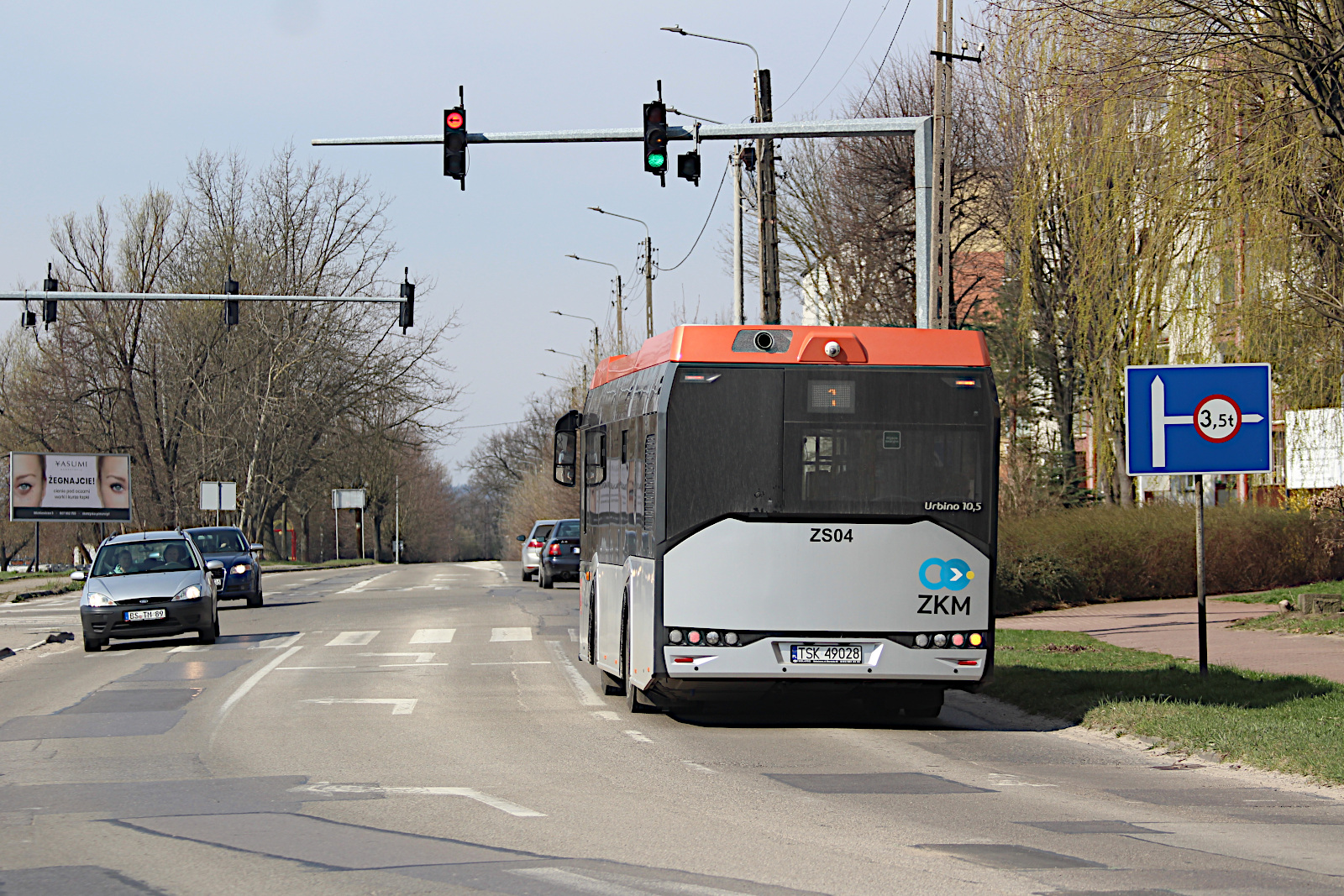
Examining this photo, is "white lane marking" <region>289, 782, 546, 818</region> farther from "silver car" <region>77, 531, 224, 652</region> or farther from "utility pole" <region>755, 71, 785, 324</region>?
"utility pole" <region>755, 71, 785, 324</region>

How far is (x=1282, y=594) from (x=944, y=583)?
18.0m

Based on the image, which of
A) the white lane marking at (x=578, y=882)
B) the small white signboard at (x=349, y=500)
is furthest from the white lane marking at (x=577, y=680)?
the small white signboard at (x=349, y=500)

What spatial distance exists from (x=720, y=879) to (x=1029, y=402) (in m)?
44.0

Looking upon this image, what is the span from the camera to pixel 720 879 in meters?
6.76

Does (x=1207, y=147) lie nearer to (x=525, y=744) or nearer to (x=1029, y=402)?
(x=525, y=744)

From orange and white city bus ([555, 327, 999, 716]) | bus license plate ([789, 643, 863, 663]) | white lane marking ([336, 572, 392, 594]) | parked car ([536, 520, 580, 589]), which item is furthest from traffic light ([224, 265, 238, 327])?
bus license plate ([789, 643, 863, 663])

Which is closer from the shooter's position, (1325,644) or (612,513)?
(612,513)

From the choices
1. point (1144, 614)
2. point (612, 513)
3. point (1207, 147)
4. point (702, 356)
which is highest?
point (1207, 147)

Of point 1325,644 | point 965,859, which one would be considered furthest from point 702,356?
point 1325,644

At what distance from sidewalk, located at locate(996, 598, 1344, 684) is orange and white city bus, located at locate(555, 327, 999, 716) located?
477 centimetres

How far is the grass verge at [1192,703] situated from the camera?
10.7 m

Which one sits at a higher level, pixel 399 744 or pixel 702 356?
pixel 702 356

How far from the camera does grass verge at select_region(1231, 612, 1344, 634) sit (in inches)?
803

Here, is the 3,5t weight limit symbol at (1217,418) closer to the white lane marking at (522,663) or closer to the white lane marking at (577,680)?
the white lane marking at (577,680)
